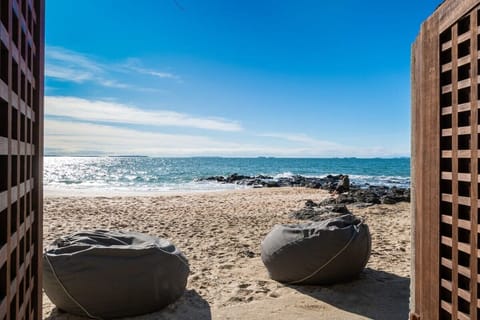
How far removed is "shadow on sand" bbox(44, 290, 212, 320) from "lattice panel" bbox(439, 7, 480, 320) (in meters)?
2.76

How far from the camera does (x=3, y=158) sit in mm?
1450

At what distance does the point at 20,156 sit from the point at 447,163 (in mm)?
2299

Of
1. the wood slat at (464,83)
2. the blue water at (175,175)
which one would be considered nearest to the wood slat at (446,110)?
the wood slat at (464,83)

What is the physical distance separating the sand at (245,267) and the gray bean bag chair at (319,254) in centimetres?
15

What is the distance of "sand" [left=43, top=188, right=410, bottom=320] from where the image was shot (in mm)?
4281

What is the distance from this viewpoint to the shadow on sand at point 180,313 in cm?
406

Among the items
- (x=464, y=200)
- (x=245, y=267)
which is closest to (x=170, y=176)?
(x=245, y=267)

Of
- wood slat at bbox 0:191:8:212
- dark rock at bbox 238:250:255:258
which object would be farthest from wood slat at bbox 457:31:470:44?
dark rock at bbox 238:250:255:258

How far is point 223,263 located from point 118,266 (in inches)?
102

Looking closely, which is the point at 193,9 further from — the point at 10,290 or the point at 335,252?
the point at 335,252

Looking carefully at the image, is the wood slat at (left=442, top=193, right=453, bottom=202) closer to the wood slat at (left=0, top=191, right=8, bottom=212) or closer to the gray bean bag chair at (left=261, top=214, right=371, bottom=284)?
the wood slat at (left=0, top=191, right=8, bottom=212)

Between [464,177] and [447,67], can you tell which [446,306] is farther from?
[447,67]

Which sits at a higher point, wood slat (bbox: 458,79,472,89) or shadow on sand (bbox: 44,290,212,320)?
wood slat (bbox: 458,79,472,89)

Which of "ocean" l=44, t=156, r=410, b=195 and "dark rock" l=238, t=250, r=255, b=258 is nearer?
"dark rock" l=238, t=250, r=255, b=258
